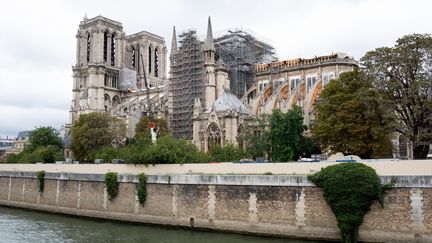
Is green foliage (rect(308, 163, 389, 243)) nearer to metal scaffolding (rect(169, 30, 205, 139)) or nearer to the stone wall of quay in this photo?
the stone wall of quay

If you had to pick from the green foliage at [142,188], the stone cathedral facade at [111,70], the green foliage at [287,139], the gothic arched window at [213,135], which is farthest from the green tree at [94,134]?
the green foliage at [142,188]

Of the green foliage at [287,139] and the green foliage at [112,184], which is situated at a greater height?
the green foliage at [287,139]

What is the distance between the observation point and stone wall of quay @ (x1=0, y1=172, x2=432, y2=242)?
2145 centimetres

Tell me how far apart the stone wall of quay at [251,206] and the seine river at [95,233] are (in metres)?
0.72

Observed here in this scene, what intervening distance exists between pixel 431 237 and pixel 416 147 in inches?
490

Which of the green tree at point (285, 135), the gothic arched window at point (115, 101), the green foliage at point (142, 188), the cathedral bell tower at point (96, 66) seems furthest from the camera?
the gothic arched window at point (115, 101)

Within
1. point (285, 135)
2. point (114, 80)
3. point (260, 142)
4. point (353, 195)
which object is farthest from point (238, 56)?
point (353, 195)

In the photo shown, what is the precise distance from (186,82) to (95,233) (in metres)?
37.4

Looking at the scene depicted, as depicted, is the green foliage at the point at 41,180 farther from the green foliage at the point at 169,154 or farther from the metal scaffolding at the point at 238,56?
the metal scaffolding at the point at 238,56

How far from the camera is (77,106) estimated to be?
285 feet

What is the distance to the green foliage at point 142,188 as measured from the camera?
98.6 ft

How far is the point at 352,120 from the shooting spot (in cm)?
3522

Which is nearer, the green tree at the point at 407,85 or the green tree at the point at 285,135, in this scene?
the green tree at the point at 407,85

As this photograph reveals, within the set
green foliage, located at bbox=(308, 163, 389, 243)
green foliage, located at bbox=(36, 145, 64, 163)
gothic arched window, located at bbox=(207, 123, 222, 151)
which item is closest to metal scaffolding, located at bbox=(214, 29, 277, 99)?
gothic arched window, located at bbox=(207, 123, 222, 151)
